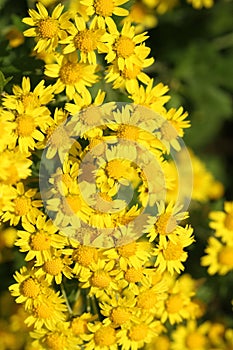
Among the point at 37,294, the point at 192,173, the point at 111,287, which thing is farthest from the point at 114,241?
the point at 192,173

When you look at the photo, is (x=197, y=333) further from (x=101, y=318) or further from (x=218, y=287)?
(x=101, y=318)

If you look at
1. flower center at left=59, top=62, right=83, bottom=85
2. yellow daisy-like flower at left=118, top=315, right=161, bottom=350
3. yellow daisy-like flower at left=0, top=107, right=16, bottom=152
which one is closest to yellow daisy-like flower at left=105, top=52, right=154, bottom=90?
flower center at left=59, top=62, right=83, bottom=85

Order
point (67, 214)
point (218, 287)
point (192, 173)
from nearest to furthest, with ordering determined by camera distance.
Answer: point (67, 214)
point (218, 287)
point (192, 173)

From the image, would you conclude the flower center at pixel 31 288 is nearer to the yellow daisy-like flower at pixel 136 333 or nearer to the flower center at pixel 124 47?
the yellow daisy-like flower at pixel 136 333

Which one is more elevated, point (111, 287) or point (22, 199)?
point (22, 199)

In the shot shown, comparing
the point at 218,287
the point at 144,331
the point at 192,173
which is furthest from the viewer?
the point at 192,173

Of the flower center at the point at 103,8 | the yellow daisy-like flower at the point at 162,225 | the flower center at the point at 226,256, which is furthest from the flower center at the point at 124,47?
the flower center at the point at 226,256
